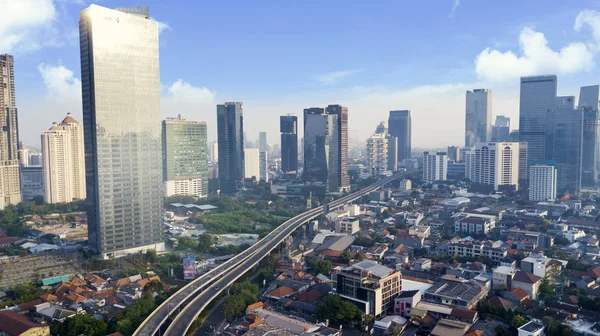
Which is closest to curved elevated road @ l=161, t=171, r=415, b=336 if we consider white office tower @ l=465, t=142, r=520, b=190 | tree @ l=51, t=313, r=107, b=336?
tree @ l=51, t=313, r=107, b=336

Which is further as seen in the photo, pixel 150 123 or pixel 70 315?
pixel 150 123

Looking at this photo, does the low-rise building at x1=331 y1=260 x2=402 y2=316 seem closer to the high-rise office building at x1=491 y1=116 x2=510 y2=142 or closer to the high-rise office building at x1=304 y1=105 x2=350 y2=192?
the high-rise office building at x1=304 y1=105 x2=350 y2=192

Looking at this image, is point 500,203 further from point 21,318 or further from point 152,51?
point 21,318

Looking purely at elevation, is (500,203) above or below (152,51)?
below

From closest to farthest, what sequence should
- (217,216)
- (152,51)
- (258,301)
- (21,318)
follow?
1. (21,318)
2. (258,301)
3. (152,51)
4. (217,216)

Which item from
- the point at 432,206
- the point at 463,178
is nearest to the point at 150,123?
the point at 432,206

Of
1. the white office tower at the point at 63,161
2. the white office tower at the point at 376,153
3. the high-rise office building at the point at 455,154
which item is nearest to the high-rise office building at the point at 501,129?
the high-rise office building at the point at 455,154
